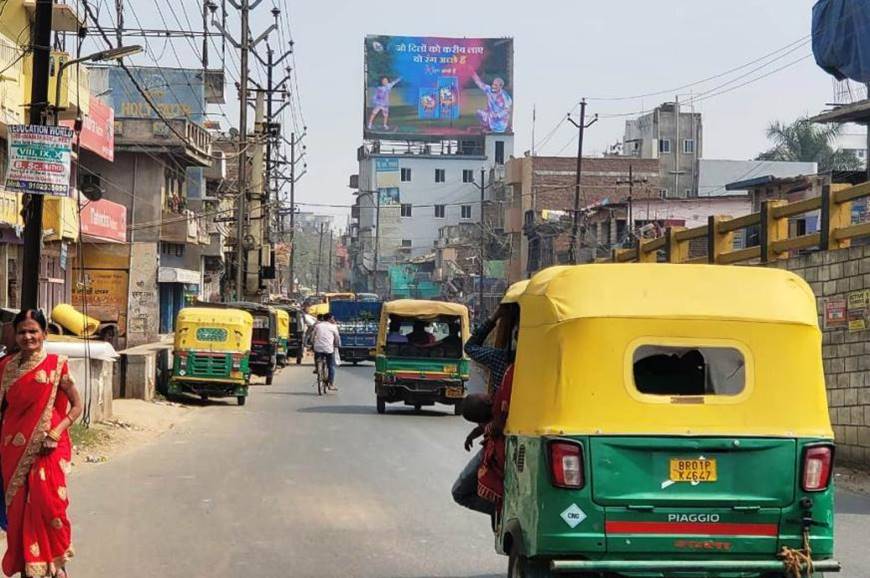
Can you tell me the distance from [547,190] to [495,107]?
1132 inches

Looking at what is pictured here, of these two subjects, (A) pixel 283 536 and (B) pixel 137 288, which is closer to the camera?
(A) pixel 283 536

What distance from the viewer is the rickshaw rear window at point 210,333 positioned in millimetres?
26953

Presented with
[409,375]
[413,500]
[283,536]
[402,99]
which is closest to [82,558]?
[283,536]

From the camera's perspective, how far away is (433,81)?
106m

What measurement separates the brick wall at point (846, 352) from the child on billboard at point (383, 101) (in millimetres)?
90577

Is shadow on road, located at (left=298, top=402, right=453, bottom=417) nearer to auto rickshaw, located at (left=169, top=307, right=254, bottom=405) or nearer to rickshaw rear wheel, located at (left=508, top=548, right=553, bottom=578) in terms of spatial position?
auto rickshaw, located at (left=169, top=307, right=254, bottom=405)

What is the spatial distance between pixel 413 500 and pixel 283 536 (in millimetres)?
2429

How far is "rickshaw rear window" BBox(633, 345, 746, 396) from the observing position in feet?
21.2

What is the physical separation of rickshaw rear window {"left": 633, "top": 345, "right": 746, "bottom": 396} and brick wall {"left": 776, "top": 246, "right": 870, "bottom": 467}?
32.8 feet

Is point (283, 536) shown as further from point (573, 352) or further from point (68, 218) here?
point (68, 218)

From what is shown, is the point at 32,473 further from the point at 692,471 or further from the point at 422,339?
the point at 422,339

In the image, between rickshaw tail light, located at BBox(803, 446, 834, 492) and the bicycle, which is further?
the bicycle

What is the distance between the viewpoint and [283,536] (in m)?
10.4

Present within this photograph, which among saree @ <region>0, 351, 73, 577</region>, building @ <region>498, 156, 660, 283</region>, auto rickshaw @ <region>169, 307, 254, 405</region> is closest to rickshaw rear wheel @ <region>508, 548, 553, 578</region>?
saree @ <region>0, 351, 73, 577</region>
